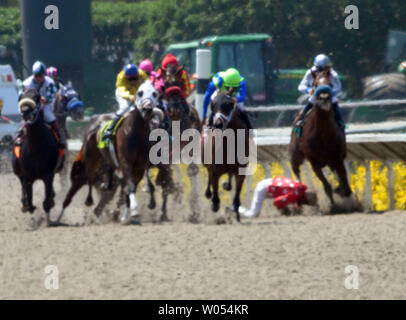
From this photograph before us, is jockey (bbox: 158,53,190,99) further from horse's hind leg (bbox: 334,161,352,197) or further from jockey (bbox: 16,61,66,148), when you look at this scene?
horse's hind leg (bbox: 334,161,352,197)

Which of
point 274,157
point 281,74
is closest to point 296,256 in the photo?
point 274,157

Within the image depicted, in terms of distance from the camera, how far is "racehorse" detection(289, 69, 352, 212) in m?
12.0

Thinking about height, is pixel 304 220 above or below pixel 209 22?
below

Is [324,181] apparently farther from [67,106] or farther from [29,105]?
[67,106]

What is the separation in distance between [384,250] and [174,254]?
1.66 m

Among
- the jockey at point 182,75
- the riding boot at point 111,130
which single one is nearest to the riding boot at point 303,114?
the jockey at point 182,75

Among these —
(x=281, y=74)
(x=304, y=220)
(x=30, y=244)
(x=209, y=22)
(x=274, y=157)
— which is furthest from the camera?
(x=209, y=22)

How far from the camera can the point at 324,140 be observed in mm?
12141

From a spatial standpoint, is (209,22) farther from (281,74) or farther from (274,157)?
(274,157)

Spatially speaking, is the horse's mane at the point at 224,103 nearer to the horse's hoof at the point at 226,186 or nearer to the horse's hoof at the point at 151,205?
the horse's hoof at the point at 226,186

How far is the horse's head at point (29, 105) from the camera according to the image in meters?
11.6

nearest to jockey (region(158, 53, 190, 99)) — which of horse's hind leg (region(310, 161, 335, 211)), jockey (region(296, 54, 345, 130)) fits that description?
jockey (region(296, 54, 345, 130))

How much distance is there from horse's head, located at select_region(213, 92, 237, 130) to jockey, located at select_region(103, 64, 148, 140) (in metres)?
1.12

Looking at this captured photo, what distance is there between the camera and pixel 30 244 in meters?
9.79
